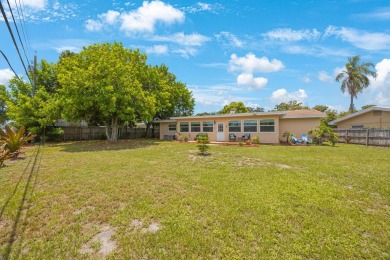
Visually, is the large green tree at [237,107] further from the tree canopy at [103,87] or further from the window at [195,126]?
the tree canopy at [103,87]

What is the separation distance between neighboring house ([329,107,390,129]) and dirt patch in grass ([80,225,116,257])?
73.3ft

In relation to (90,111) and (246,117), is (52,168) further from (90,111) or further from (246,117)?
(246,117)

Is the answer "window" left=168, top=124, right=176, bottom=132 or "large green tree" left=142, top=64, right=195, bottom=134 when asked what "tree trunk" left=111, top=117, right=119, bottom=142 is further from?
"window" left=168, top=124, right=176, bottom=132

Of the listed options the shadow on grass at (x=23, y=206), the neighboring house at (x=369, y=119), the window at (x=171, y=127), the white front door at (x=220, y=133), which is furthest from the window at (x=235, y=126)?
the shadow on grass at (x=23, y=206)

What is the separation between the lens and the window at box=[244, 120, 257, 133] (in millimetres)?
18312

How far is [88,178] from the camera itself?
6367 mm

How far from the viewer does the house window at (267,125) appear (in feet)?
57.7

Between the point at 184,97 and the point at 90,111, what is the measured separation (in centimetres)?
1465

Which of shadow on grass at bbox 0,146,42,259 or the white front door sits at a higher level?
the white front door

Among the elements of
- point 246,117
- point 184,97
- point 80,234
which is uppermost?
point 184,97

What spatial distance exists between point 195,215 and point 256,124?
50.8 feet

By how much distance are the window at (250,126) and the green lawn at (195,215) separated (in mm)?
11678

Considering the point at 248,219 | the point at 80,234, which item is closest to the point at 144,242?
the point at 80,234

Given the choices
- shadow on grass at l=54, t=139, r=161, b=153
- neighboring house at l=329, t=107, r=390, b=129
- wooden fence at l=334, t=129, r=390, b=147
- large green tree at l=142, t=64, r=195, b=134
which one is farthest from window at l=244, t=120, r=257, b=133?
neighboring house at l=329, t=107, r=390, b=129
